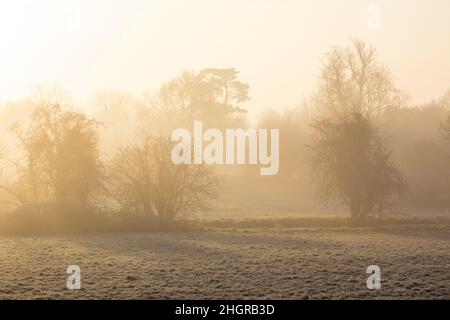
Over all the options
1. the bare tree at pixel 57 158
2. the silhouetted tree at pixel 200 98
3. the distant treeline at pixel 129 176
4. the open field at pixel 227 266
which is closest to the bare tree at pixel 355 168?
the distant treeline at pixel 129 176

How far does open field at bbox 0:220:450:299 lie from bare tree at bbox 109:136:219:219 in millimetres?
8544

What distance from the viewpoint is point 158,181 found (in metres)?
51.3

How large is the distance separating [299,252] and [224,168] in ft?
205

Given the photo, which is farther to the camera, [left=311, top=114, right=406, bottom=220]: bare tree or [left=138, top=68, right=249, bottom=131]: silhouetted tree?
[left=138, top=68, right=249, bottom=131]: silhouetted tree

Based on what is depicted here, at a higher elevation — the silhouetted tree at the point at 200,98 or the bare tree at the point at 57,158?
the silhouetted tree at the point at 200,98

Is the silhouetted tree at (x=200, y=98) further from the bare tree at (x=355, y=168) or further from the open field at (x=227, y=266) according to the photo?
the open field at (x=227, y=266)

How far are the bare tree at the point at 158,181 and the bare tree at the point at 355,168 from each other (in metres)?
10.5

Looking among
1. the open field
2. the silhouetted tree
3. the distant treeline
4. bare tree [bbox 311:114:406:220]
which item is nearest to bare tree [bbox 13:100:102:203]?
the distant treeline

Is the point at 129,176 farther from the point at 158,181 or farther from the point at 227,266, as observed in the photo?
the point at 227,266

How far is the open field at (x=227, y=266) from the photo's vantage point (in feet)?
69.9

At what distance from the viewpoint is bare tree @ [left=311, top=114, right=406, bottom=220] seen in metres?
52.7

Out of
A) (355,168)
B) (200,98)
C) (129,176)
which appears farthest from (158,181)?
(200,98)

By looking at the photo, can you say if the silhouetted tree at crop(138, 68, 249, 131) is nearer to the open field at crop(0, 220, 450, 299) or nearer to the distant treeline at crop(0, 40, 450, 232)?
the distant treeline at crop(0, 40, 450, 232)

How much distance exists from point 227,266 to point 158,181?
83.0 feet
